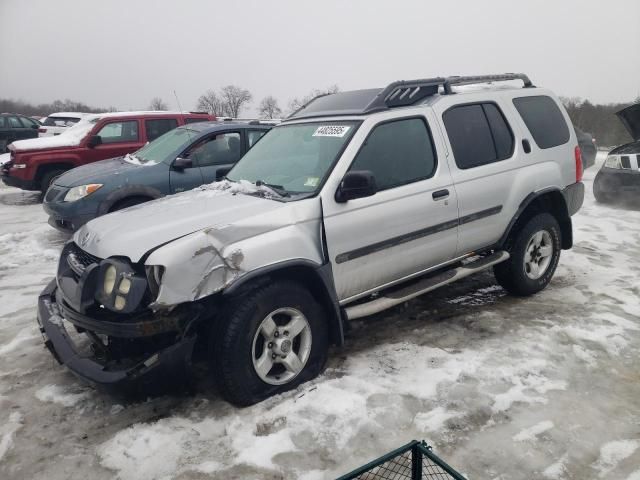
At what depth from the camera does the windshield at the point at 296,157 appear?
3.40m

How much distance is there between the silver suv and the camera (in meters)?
2.73

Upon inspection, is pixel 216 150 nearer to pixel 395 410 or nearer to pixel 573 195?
pixel 573 195

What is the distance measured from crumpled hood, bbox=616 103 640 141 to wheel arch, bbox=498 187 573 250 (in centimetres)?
451

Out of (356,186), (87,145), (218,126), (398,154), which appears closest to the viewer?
(356,186)

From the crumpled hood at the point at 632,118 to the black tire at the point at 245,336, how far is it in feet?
24.6

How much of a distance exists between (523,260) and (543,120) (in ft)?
4.45

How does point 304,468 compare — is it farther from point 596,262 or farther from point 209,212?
point 596,262

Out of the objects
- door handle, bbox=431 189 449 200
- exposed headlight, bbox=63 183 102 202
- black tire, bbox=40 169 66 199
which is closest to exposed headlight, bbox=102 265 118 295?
door handle, bbox=431 189 449 200

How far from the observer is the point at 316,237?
10.3ft

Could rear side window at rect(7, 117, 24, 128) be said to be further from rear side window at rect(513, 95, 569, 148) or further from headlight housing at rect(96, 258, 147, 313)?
rear side window at rect(513, 95, 569, 148)

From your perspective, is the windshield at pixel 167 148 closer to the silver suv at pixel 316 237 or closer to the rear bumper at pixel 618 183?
the silver suv at pixel 316 237

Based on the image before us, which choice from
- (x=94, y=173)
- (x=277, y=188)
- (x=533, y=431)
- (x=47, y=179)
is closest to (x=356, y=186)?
(x=277, y=188)

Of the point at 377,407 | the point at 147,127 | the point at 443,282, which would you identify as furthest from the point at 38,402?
the point at 147,127

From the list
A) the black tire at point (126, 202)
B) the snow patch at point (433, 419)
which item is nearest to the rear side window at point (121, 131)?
the black tire at point (126, 202)
